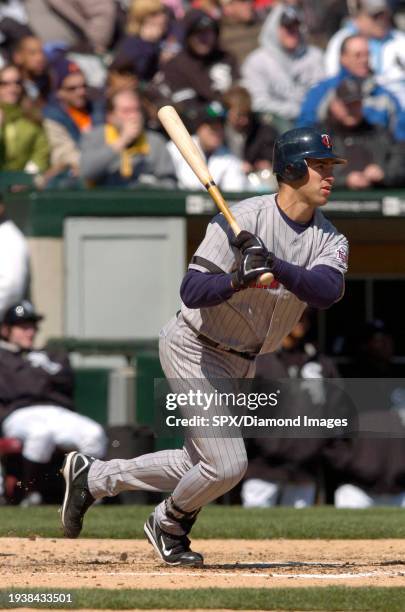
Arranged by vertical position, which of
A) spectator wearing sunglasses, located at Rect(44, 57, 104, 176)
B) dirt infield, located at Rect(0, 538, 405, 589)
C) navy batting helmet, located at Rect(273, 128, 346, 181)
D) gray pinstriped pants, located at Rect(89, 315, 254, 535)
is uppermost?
spectator wearing sunglasses, located at Rect(44, 57, 104, 176)

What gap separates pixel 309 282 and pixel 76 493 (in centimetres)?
143

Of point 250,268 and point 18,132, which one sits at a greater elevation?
point 18,132

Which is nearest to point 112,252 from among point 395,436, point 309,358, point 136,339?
point 136,339

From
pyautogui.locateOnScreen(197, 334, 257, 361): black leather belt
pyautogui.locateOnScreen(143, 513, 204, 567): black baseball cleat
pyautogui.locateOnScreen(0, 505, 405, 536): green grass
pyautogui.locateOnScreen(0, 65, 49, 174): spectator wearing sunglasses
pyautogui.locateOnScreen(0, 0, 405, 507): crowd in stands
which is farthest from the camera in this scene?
pyautogui.locateOnScreen(0, 65, 49, 174): spectator wearing sunglasses

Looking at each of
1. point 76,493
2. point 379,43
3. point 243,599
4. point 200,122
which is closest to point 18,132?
point 200,122

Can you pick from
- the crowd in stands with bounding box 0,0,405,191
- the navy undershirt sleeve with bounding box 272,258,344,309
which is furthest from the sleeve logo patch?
the crowd in stands with bounding box 0,0,405,191

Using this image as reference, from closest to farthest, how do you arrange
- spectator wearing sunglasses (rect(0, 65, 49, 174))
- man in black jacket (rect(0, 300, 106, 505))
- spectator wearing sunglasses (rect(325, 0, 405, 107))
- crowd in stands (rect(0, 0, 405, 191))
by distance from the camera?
man in black jacket (rect(0, 300, 106, 505)) → crowd in stands (rect(0, 0, 405, 191)) → spectator wearing sunglasses (rect(0, 65, 49, 174)) → spectator wearing sunglasses (rect(325, 0, 405, 107))

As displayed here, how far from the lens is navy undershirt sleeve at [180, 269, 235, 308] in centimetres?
519

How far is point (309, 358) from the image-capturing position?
Answer: 9.20 metres

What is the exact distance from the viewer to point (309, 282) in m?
5.22

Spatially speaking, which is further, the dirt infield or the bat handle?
the dirt infield

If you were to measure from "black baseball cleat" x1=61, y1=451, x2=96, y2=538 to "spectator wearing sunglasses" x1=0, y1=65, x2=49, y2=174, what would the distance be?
4361 mm

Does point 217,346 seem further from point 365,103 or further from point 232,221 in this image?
point 365,103

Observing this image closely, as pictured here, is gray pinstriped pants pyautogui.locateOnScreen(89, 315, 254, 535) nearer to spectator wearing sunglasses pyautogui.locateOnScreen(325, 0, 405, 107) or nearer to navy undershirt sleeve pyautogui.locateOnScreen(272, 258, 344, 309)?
navy undershirt sleeve pyautogui.locateOnScreen(272, 258, 344, 309)
